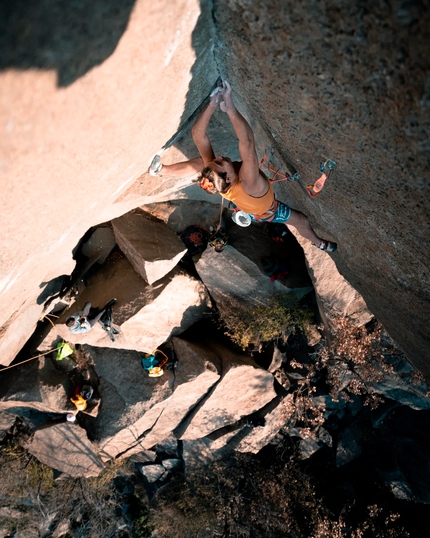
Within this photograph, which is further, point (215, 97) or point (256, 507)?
point (256, 507)

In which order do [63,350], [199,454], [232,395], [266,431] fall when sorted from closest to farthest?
[63,350] → [232,395] → [266,431] → [199,454]

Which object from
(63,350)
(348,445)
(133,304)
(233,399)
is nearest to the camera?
(133,304)

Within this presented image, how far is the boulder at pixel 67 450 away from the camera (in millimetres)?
6582

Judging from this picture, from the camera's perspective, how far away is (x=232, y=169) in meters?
3.20

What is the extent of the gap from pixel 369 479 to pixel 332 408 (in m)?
1.60

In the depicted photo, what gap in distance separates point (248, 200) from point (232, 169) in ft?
1.04

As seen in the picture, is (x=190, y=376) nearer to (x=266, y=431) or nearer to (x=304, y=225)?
(x=266, y=431)

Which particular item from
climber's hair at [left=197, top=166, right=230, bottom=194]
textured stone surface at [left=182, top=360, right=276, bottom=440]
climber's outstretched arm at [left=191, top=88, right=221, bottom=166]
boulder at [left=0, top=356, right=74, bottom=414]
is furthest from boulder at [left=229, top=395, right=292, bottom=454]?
climber's outstretched arm at [left=191, top=88, right=221, bottom=166]

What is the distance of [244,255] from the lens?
5.59m

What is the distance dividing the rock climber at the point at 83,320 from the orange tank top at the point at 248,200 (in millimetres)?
2855

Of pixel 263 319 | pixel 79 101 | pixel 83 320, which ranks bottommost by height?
pixel 263 319

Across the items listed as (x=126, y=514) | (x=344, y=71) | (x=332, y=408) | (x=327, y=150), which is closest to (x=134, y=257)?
(x=327, y=150)

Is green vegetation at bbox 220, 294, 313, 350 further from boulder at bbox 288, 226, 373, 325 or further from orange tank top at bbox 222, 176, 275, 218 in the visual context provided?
orange tank top at bbox 222, 176, 275, 218

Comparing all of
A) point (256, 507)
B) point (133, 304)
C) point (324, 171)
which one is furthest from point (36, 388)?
point (324, 171)
